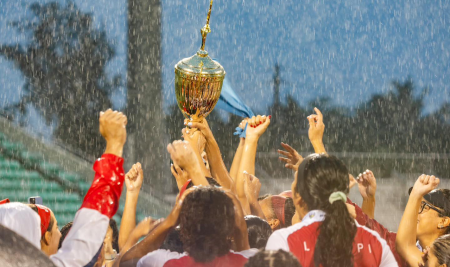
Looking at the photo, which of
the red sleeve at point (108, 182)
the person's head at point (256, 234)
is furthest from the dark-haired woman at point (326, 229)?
the red sleeve at point (108, 182)

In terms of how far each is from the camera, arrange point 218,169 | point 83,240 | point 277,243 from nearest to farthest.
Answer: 1. point 83,240
2. point 277,243
3. point 218,169

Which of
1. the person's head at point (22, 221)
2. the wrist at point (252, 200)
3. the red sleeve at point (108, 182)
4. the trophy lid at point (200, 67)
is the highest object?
the red sleeve at point (108, 182)

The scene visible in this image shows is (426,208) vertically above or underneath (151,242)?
underneath

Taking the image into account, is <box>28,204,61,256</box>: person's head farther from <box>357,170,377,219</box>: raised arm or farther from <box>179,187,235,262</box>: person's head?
<box>357,170,377,219</box>: raised arm

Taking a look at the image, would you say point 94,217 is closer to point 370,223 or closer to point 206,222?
point 206,222

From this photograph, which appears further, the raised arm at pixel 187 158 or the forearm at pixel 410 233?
the forearm at pixel 410 233

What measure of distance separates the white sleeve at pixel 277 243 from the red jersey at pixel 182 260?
4.0 inches

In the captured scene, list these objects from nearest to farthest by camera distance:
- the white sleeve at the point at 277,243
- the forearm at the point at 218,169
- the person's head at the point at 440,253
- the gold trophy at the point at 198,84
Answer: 1. the white sleeve at the point at 277,243
2. the person's head at the point at 440,253
3. the forearm at the point at 218,169
4. the gold trophy at the point at 198,84

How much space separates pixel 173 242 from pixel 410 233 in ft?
3.34

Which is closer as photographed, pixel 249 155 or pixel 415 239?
pixel 415 239

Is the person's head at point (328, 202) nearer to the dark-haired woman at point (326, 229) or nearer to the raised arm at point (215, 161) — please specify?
A: the dark-haired woman at point (326, 229)

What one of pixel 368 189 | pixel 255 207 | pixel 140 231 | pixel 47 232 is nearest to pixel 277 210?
pixel 255 207

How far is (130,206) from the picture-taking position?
120 inches

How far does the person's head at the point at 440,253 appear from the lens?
263cm
